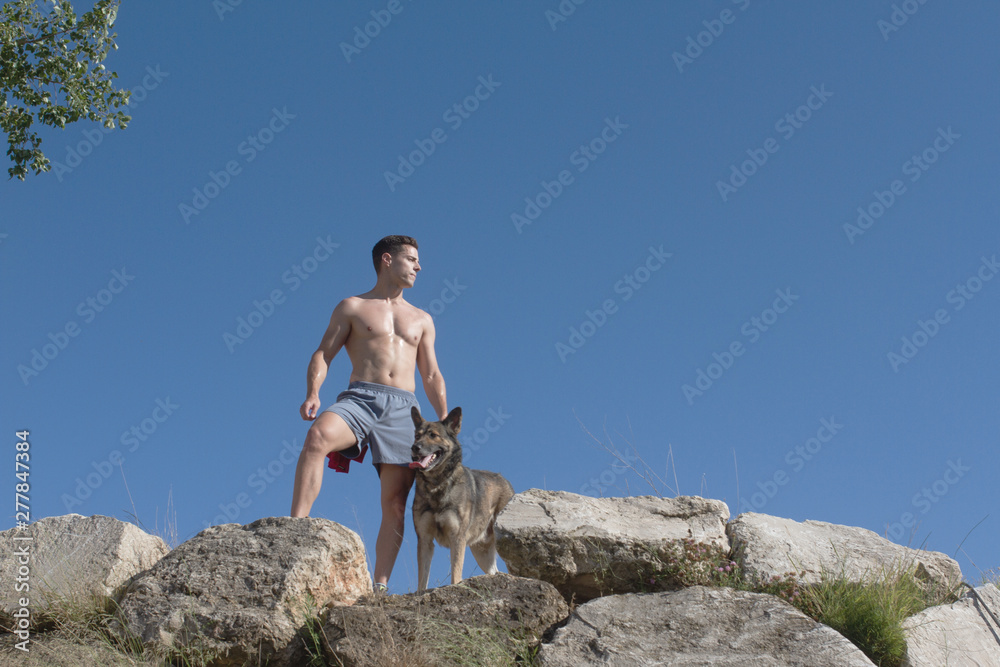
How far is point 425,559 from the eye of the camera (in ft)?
22.4

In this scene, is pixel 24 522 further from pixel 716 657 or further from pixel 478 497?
pixel 716 657

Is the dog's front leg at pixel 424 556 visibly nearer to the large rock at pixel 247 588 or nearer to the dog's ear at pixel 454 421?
the large rock at pixel 247 588

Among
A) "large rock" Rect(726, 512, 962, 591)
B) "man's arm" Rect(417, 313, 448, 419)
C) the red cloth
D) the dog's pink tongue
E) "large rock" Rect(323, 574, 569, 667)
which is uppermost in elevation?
"man's arm" Rect(417, 313, 448, 419)

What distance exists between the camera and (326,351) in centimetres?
747

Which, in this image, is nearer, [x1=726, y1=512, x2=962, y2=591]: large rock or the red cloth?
[x1=726, y1=512, x2=962, y2=591]: large rock

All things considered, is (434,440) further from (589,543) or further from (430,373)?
(589,543)

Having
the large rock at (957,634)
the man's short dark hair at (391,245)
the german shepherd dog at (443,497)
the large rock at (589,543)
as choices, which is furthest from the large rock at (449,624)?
the man's short dark hair at (391,245)

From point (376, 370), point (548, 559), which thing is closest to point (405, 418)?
point (376, 370)

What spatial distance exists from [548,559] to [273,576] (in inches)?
85.6

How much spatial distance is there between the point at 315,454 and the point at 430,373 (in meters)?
1.63

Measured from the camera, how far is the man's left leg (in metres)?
6.88

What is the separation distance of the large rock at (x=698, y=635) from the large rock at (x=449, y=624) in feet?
0.87

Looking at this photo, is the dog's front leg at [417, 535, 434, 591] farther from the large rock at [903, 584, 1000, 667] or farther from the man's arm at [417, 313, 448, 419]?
the large rock at [903, 584, 1000, 667]

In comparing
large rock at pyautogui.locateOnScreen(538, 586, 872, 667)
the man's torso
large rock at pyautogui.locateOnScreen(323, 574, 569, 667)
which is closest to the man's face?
the man's torso
